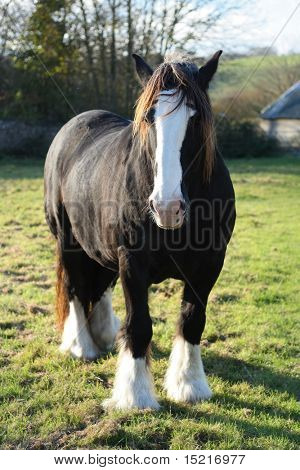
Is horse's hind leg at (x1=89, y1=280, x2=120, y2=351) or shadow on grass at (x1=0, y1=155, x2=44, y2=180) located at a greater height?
shadow on grass at (x1=0, y1=155, x2=44, y2=180)

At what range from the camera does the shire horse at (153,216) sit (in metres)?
2.70

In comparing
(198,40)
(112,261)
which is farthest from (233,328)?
(198,40)

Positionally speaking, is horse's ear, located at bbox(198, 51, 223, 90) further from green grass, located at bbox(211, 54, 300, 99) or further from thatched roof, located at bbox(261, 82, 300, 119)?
thatched roof, located at bbox(261, 82, 300, 119)

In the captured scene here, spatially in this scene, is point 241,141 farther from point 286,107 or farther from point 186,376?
point 186,376

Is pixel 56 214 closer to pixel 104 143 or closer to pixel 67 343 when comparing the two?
pixel 104 143

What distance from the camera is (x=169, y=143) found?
2.62 meters

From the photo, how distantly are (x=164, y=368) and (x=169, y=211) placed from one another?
5.92ft

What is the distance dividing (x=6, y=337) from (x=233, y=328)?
6.66ft

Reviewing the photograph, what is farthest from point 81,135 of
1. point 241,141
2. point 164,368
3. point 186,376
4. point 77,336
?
point 241,141

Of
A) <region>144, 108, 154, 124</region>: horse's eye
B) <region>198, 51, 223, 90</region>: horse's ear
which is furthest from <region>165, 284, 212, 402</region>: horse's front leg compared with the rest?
<region>198, 51, 223, 90</region>: horse's ear

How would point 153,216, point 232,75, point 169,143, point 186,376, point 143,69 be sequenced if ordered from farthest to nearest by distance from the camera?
point 232,75, point 186,376, point 143,69, point 153,216, point 169,143

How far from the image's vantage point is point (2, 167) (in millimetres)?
17438

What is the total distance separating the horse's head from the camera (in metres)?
2.54

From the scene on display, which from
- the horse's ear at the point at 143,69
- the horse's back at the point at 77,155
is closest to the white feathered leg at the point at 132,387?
the horse's back at the point at 77,155
